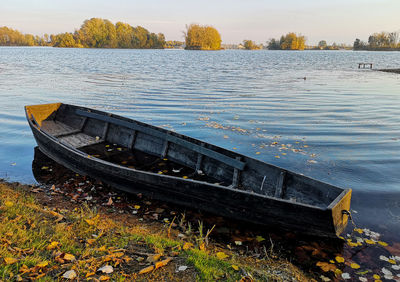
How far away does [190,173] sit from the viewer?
9031mm

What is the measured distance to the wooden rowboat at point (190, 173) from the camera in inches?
234

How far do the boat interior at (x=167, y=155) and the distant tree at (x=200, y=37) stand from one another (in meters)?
174

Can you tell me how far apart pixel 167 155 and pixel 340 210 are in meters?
5.98

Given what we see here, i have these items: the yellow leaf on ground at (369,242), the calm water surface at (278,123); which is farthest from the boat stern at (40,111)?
the yellow leaf on ground at (369,242)

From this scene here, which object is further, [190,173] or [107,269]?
[190,173]

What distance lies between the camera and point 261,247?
19.9 ft

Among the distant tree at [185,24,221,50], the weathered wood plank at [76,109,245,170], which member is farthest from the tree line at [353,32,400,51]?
the weathered wood plank at [76,109,245,170]

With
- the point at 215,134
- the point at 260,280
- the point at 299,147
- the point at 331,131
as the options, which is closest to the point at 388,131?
the point at 331,131

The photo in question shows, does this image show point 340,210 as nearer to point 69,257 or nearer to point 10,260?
point 69,257

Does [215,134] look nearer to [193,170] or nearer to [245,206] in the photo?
[193,170]

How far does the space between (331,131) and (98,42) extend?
193581 mm

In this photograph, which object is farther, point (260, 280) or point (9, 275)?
point (260, 280)

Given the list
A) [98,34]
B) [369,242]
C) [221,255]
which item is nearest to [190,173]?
[221,255]

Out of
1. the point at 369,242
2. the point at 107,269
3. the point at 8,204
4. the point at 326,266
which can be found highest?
the point at 107,269
